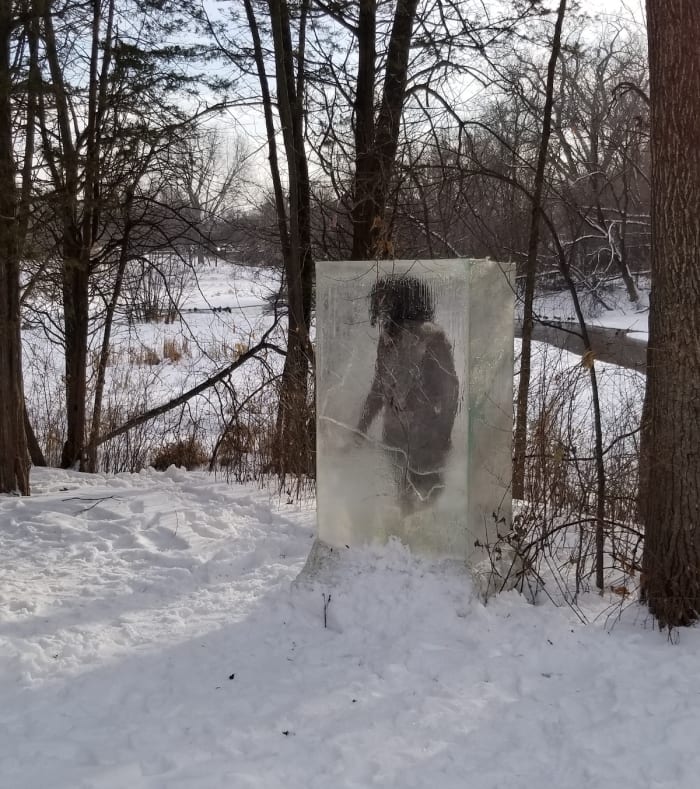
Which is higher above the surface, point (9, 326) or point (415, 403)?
point (9, 326)

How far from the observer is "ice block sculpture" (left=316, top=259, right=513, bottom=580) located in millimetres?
3732

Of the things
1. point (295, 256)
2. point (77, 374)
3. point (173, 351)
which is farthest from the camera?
point (173, 351)

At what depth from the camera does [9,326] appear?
19.6 ft

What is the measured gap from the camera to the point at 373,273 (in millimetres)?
3834

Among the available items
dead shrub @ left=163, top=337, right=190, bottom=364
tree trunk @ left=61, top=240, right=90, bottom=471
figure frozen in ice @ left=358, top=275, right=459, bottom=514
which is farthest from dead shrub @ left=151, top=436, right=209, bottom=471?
figure frozen in ice @ left=358, top=275, right=459, bottom=514

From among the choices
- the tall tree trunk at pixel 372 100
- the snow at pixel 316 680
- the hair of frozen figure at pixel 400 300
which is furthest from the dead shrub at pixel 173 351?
the hair of frozen figure at pixel 400 300

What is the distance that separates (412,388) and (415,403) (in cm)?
7

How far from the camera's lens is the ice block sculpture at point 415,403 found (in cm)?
373

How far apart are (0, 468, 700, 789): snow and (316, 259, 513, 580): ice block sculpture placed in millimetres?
229

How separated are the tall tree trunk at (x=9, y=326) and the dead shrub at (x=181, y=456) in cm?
267

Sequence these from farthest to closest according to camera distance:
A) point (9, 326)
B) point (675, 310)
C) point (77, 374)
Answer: point (77, 374) → point (9, 326) → point (675, 310)

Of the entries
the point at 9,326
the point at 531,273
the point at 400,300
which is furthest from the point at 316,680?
the point at 531,273

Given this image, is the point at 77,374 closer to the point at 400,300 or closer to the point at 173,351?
the point at 173,351

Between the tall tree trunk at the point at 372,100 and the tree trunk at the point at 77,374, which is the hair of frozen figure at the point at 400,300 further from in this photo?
the tree trunk at the point at 77,374
